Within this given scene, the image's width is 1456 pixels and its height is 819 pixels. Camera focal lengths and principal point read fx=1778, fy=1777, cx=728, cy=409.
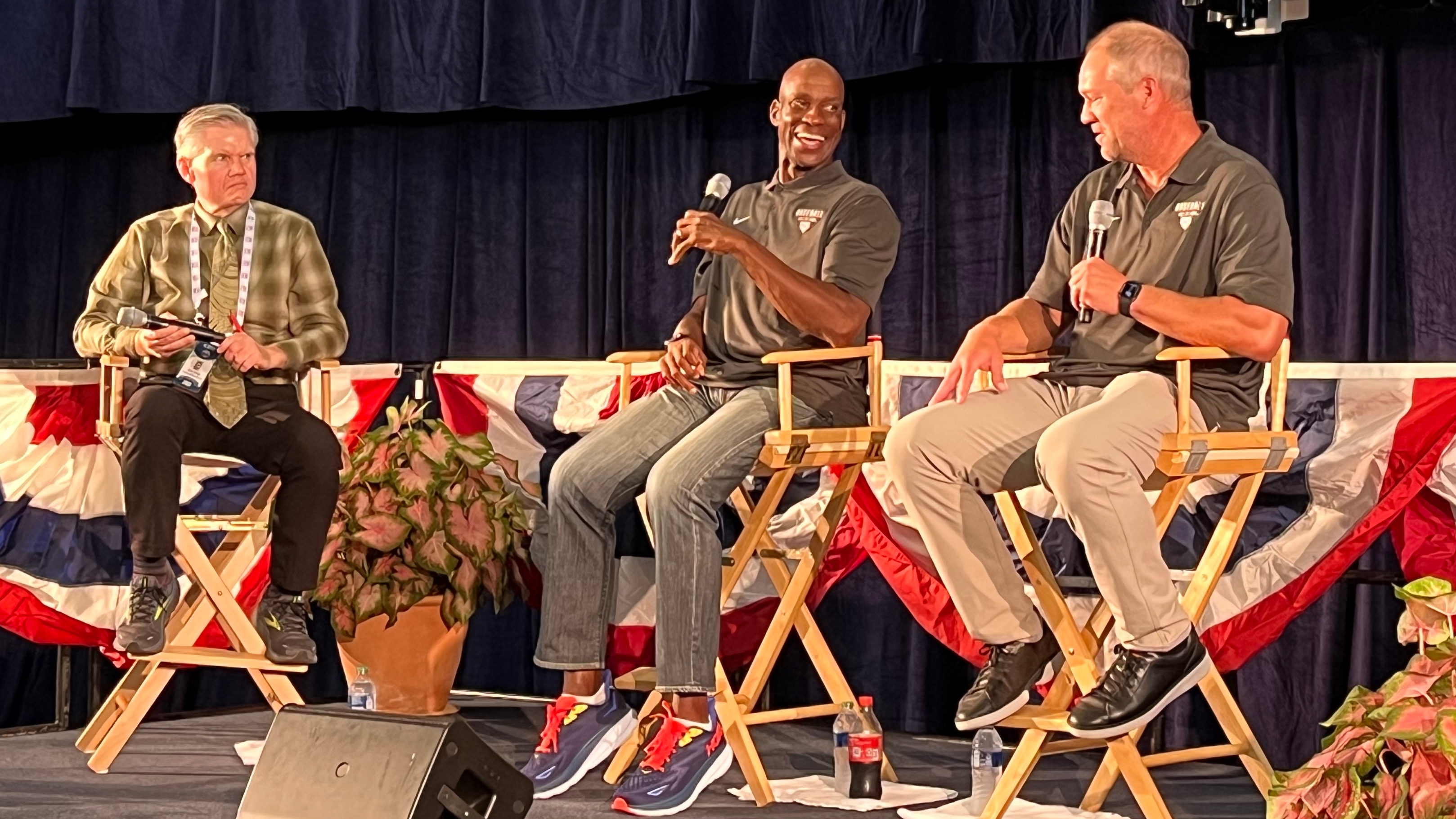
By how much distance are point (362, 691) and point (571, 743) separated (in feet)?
2.20

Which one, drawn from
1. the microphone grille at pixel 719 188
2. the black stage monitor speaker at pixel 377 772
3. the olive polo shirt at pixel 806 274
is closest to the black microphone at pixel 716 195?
the microphone grille at pixel 719 188

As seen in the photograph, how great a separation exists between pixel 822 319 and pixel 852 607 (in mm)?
1416

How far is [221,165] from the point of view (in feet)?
12.6

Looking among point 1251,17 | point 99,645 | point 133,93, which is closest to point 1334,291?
point 1251,17

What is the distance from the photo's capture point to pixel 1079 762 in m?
3.85

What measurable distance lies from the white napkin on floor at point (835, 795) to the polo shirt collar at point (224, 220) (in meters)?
1.62

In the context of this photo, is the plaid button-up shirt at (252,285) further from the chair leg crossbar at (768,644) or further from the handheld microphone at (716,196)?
the chair leg crossbar at (768,644)

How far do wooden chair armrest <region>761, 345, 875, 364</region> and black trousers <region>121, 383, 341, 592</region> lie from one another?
1059mm

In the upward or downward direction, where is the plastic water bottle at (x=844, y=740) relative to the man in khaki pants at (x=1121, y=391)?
downward

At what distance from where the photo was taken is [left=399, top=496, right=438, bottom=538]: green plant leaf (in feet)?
12.8

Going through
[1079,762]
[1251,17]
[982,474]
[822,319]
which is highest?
[1251,17]

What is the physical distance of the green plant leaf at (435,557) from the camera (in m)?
3.88

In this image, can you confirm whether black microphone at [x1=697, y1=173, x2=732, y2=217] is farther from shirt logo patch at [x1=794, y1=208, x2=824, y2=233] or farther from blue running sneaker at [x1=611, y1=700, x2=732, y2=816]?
blue running sneaker at [x1=611, y1=700, x2=732, y2=816]

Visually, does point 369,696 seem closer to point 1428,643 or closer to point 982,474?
point 982,474
